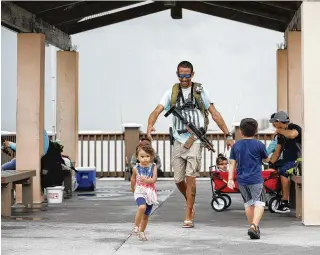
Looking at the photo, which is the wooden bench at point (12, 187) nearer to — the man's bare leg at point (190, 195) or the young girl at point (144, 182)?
the man's bare leg at point (190, 195)

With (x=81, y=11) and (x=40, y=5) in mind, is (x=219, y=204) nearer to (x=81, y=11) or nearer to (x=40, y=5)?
(x=40, y=5)

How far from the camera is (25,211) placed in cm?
1227

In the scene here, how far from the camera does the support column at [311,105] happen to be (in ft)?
32.4

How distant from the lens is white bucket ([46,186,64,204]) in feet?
44.0

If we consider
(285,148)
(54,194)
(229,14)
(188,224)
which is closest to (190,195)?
(188,224)

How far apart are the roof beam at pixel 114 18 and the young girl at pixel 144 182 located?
24.2 feet

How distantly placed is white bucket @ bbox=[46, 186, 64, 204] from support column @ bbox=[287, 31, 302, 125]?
3519 mm

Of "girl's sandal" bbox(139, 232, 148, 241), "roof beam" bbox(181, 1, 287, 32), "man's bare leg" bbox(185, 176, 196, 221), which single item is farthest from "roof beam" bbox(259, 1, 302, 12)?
"girl's sandal" bbox(139, 232, 148, 241)

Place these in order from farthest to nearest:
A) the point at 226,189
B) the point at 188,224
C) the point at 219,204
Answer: the point at 226,189
the point at 219,204
the point at 188,224

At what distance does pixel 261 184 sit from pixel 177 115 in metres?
1.35

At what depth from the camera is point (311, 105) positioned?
32.6 feet

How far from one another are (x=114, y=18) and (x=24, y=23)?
376cm

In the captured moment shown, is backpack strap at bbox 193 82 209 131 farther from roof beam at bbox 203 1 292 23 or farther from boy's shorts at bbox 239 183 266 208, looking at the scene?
roof beam at bbox 203 1 292 23

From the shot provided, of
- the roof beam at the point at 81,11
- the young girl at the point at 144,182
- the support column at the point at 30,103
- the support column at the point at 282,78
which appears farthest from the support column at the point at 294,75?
the young girl at the point at 144,182
